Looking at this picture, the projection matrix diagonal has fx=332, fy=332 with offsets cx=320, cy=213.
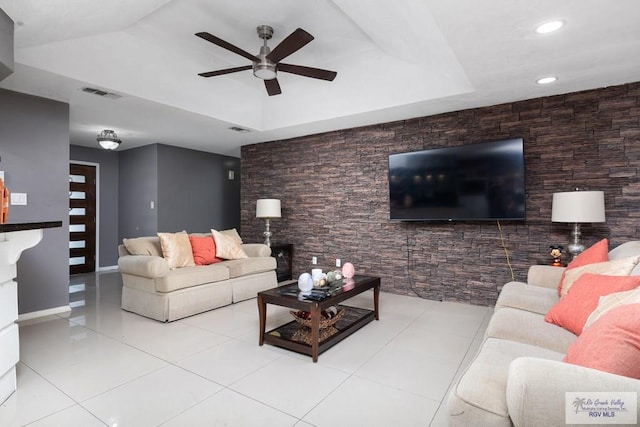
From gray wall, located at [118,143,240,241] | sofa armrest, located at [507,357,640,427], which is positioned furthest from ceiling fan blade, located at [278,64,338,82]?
gray wall, located at [118,143,240,241]

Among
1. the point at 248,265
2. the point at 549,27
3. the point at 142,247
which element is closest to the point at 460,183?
the point at 549,27

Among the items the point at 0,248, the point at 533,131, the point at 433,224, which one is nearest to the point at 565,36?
the point at 533,131

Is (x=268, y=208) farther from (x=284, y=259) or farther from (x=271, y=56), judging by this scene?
(x=271, y=56)

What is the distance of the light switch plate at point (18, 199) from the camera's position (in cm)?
345

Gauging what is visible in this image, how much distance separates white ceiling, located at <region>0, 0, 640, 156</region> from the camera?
2.26 meters

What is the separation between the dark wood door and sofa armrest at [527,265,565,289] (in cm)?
712

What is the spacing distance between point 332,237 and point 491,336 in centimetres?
336

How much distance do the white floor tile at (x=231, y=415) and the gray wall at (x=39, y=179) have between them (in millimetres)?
2947

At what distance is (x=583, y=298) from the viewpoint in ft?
6.15

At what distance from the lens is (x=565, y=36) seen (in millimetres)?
2346

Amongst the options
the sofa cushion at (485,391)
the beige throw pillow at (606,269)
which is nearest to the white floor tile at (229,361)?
the sofa cushion at (485,391)

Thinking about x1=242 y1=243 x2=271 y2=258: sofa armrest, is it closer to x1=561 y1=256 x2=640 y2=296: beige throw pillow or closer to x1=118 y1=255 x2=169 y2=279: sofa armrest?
x1=118 y1=255 x2=169 y2=279: sofa armrest

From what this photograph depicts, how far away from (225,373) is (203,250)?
2.18 meters

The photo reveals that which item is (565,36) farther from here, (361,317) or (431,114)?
(361,317)
